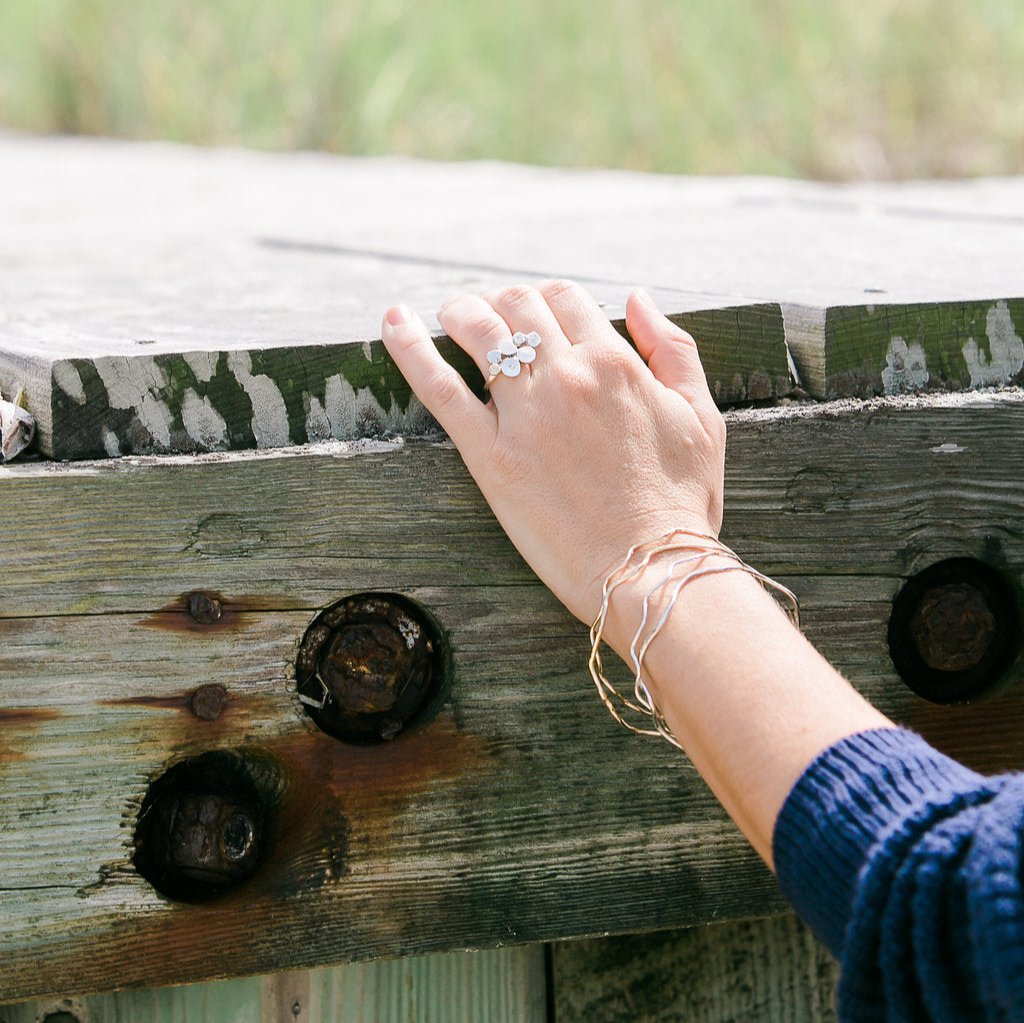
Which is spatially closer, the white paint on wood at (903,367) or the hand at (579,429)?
the hand at (579,429)

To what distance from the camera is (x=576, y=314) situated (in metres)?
1.31

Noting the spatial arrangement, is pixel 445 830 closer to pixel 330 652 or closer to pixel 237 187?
pixel 330 652

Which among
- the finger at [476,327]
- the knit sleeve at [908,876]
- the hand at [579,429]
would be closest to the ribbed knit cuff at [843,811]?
the knit sleeve at [908,876]

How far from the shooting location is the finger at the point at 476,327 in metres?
1.28

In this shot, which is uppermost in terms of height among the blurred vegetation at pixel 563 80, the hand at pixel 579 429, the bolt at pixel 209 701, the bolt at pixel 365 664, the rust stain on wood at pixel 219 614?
the blurred vegetation at pixel 563 80

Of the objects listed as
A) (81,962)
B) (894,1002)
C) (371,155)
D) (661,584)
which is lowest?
(894,1002)

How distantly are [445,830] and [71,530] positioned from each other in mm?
426

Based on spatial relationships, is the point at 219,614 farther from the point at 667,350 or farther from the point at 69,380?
the point at 667,350

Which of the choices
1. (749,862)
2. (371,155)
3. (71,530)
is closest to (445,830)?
(749,862)

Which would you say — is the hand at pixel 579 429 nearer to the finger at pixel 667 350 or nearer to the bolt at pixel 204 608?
the finger at pixel 667 350

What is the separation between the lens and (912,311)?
4.63ft

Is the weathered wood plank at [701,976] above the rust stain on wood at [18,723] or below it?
below

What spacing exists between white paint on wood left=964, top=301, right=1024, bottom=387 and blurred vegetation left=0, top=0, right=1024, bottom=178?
5.69 meters

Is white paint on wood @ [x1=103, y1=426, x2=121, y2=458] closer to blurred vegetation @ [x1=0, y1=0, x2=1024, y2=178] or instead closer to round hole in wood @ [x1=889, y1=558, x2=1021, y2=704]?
round hole in wood @ [x1=889, y1=558, x2=1021, y2=704]
